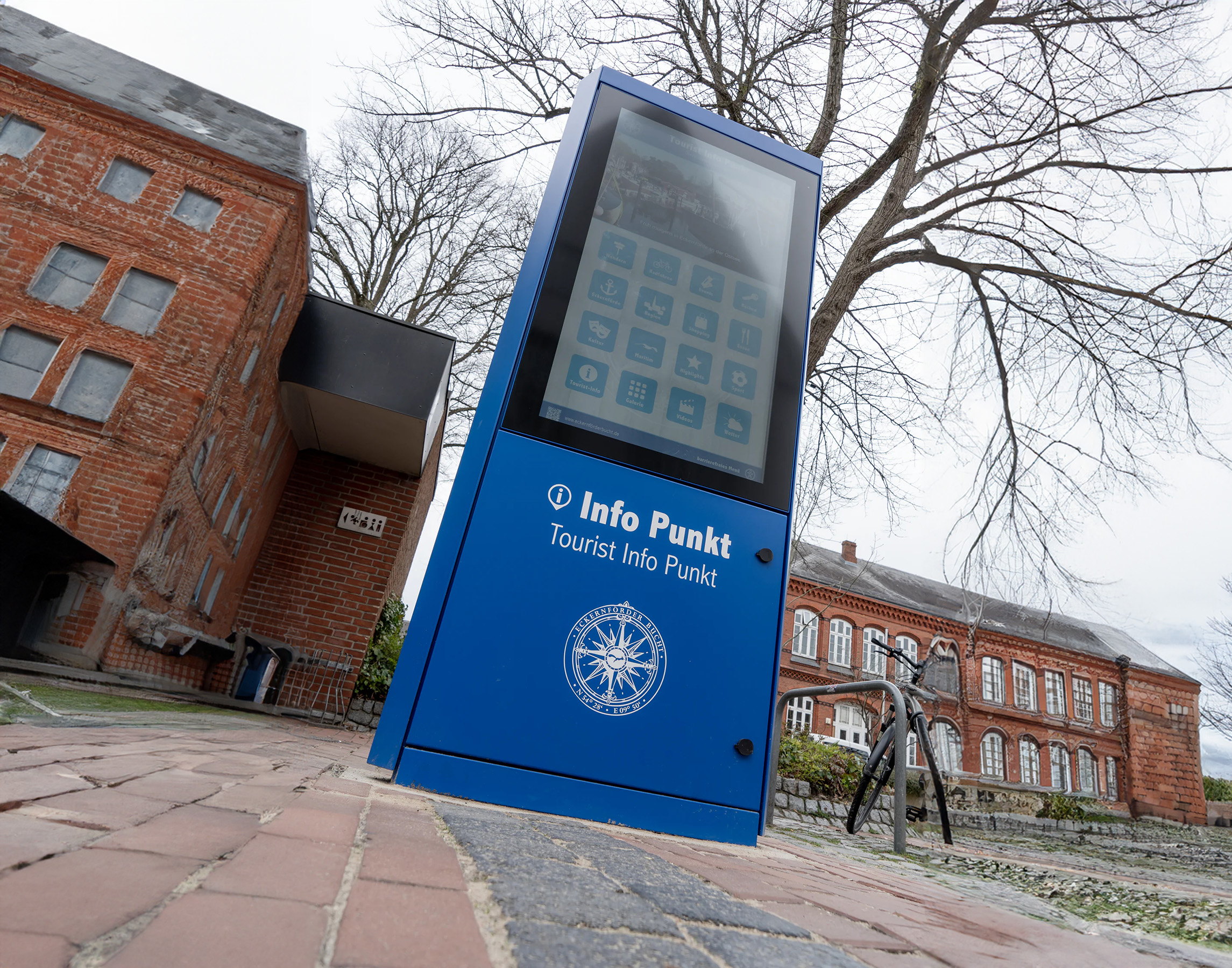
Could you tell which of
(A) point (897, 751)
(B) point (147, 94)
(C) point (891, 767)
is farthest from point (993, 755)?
(B) point (147, 94)

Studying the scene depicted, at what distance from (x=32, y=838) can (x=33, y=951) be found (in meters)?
0.37

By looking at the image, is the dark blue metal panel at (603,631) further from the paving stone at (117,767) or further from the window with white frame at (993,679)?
the window with white frame at (993,679)

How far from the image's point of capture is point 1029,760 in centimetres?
2967

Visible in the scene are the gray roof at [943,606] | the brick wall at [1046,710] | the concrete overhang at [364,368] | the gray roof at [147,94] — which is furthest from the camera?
the gray roof at [943,606]

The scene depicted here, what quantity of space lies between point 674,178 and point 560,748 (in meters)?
2.18

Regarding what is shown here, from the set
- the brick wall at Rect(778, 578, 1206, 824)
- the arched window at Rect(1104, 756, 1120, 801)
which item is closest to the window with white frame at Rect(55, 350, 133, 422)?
the brick wall at Rect(778, 578, 1206, 824)

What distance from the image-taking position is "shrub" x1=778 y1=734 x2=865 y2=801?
777 cm

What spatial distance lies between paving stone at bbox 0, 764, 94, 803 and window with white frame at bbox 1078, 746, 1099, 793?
37.6 metres

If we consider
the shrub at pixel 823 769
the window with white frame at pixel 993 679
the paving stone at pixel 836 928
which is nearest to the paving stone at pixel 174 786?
the paving stone at pixel 836 928

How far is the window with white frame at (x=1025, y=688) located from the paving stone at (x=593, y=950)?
34.8 meters

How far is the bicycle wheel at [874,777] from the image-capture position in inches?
186

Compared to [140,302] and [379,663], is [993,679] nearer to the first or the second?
[379,663]

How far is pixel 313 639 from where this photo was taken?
8.91 m

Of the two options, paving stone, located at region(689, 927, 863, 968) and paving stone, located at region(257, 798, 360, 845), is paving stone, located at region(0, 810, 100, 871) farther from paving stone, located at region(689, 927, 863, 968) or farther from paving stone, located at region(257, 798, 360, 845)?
paving stone, located at region(689, 927, 863, 968)
